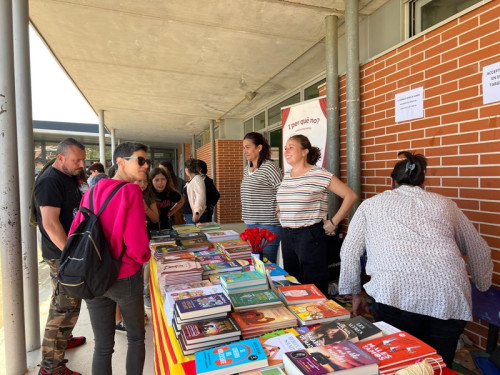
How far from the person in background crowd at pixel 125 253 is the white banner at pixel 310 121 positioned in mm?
2128

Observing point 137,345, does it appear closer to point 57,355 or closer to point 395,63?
point 57,355

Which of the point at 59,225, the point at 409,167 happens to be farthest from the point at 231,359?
the point at 59,225

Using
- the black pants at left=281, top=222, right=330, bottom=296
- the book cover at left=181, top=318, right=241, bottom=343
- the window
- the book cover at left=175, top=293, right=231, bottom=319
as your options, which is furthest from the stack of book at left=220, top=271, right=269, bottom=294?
the window

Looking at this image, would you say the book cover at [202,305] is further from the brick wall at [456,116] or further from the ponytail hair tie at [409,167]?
the brick wall at [456,116]

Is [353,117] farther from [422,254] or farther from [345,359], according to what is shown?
[345,359]

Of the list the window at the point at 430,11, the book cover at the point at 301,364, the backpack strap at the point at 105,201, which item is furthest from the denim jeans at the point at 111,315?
the window at the point at 430,11

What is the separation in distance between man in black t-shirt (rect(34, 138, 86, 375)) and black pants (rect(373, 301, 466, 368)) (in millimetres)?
1916

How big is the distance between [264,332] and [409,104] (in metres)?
2.15

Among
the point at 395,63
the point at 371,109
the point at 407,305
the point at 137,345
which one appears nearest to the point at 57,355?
the point at 137,345

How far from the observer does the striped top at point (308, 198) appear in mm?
2115

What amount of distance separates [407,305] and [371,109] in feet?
6.59

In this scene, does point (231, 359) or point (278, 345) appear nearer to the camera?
point (231, 359)

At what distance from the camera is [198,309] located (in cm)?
120

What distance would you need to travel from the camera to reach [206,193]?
4.05 meters
